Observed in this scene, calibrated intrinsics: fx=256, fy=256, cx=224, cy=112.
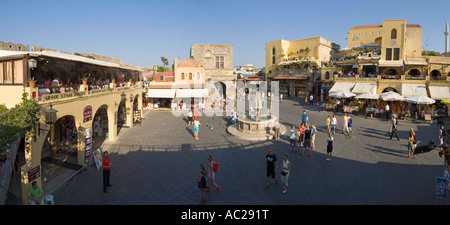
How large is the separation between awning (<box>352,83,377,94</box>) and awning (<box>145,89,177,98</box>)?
64.1ft

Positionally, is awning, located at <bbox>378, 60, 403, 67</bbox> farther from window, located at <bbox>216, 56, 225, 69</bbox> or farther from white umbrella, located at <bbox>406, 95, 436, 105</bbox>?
window, located at <bbox>216, 56, 225, 69</bbox>

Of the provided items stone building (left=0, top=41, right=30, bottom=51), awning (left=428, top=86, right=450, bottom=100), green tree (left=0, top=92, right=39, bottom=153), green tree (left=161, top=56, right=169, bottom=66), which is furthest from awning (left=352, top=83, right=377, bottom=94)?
green tree (left=161, top=56, right=169, bottom=66)

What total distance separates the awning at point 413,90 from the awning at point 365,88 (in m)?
2.44

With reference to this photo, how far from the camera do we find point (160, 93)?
29391mm

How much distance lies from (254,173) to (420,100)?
60.3ft

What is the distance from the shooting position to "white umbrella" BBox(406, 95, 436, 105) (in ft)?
67.5

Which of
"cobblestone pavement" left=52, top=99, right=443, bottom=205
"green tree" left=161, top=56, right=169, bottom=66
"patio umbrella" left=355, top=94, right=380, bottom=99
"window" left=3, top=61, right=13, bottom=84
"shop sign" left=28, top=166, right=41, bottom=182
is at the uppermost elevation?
"green tree" left=161, top=56, right=169, bottom=66

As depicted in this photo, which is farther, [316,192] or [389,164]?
[389,164]

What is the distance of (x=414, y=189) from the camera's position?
8.70 m

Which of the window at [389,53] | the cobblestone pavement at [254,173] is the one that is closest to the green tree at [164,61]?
the window at [389,53]
